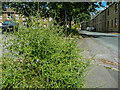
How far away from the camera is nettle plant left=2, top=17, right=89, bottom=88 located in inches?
92.4

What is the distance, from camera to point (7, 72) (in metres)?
2.33

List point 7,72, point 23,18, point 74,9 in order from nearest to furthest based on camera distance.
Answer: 1. point 7,72
2. point 23,18
3. point 74,9

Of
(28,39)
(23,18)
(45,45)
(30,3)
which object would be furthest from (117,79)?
(30,3)

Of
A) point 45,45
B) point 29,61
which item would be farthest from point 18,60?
point 45,45

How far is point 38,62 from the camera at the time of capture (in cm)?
254

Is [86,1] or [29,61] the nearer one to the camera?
[29,61]

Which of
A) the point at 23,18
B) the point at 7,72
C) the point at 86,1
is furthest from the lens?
the point at 86,1

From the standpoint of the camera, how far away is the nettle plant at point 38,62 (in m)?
2.35

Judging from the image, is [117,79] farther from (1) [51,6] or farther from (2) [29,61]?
(1) [51,6]

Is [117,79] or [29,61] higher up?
[29,61]

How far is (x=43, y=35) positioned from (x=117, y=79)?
2.27m

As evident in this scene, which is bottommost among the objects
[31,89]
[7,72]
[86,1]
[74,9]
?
[31,89]

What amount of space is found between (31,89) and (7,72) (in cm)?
52

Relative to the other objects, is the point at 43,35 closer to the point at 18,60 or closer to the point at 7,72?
the point at 18,60
